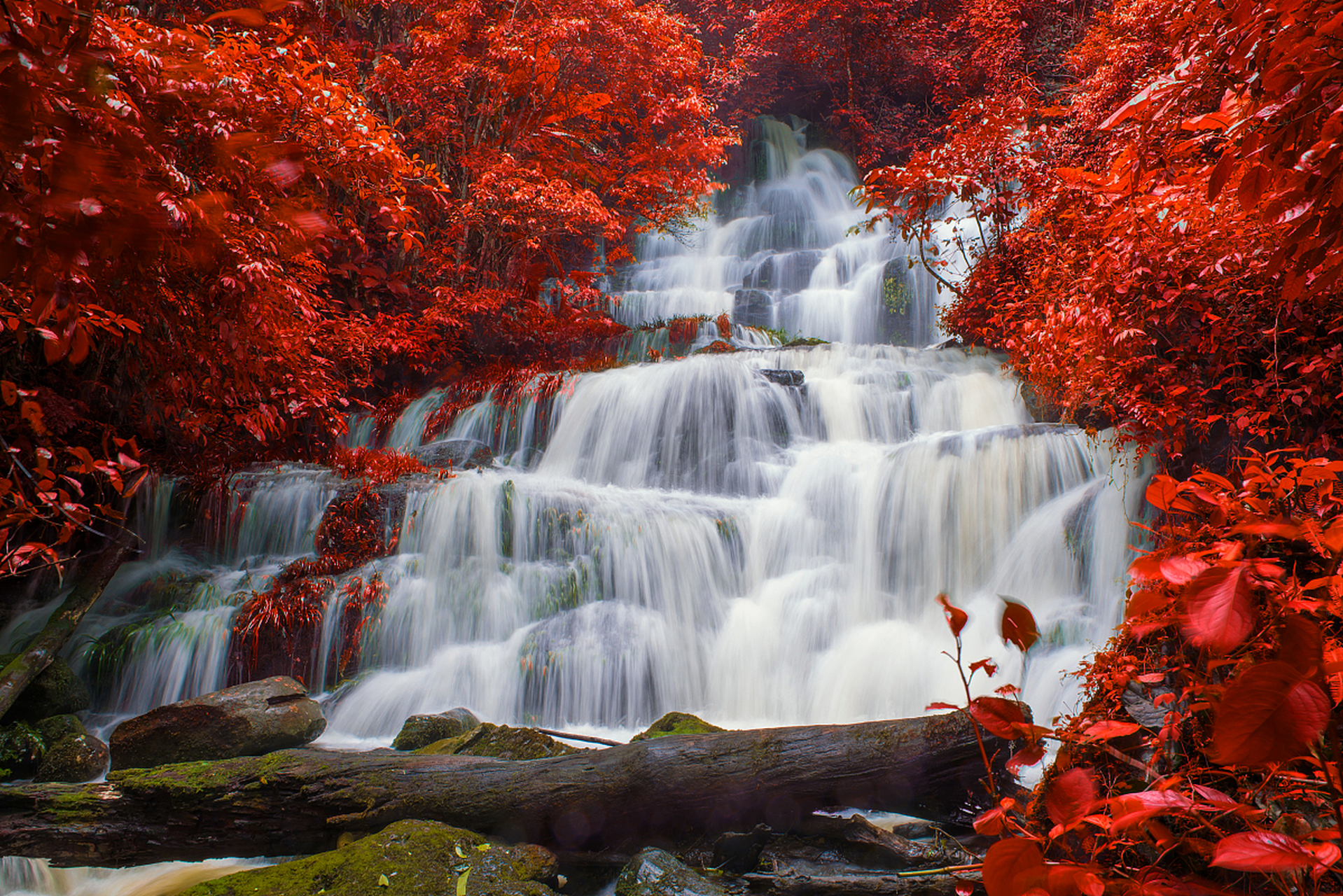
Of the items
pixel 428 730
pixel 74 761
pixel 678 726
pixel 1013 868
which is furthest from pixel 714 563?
pixel 1013 868

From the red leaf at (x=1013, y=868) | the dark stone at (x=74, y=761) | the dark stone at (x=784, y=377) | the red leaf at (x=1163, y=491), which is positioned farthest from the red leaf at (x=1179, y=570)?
the dark stone at (x=784, y=377)

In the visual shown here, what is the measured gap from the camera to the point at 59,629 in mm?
5355

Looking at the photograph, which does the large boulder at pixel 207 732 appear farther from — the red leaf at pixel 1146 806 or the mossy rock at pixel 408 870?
the red leaf at pixel 1146 806

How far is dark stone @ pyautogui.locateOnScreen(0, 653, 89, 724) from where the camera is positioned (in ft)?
17.0

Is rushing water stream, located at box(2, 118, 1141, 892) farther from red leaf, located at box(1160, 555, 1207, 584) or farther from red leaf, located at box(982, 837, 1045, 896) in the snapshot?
red leaf, located at box(982, 837, 1045, 896)

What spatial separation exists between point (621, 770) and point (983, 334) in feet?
25.9

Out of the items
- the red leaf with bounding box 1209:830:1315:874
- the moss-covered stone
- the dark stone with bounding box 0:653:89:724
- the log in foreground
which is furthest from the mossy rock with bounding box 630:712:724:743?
the dark stone with bounding box 0:653:89:724

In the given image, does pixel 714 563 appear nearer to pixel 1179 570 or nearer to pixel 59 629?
pixel 59 629

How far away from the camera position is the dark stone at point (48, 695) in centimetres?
519

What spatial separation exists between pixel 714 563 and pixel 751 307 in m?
8.05

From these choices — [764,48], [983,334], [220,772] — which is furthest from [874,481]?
[764,48]

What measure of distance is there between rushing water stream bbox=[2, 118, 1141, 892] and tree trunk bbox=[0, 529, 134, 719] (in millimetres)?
498

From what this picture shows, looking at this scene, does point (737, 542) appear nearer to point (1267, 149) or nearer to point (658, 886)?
point (658, 886)

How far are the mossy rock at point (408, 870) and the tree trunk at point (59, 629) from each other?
3.08 m
